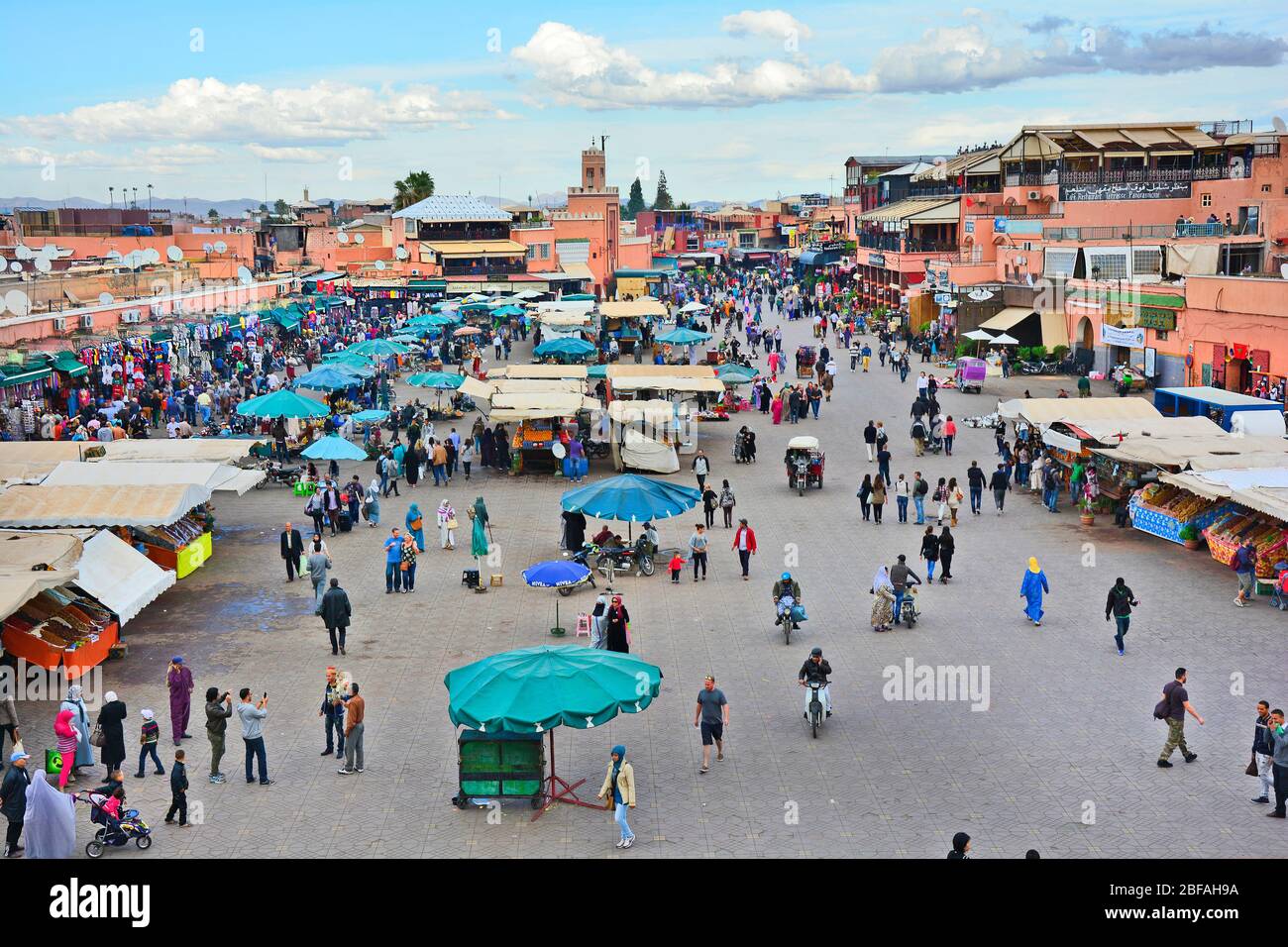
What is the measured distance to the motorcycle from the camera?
13.3 m

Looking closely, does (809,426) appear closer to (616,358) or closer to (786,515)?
(786,515)

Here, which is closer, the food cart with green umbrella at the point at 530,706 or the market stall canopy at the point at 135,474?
the food cart with green umbrella at the point at 530,706

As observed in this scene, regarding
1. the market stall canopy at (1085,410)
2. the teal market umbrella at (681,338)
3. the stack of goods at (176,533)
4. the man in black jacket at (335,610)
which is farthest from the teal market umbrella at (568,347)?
the man in black jacket at (335,610)

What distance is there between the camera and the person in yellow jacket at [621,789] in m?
10.9

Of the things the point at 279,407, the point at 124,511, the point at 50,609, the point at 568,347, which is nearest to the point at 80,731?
the point at 50,609

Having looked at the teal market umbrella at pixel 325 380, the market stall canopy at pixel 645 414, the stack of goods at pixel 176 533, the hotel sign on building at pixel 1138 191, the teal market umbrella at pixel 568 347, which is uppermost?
the hotel sign on building at pixel 1138 191

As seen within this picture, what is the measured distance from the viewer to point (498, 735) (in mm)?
11766

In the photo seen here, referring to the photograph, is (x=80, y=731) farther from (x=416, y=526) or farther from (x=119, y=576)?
(x=416, y=526)

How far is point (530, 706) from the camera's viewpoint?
11.1 m

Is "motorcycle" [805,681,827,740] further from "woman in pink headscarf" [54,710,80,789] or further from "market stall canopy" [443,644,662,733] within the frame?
"woman in pink headscarf" [54,710,80,789]

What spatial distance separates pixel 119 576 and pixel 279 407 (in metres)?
12.0

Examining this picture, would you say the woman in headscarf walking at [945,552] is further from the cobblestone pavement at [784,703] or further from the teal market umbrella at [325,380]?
the teal market umbrella at [325,380]

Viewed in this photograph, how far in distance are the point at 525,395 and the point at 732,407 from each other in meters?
10.3

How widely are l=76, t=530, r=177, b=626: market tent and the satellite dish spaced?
20.9 m
